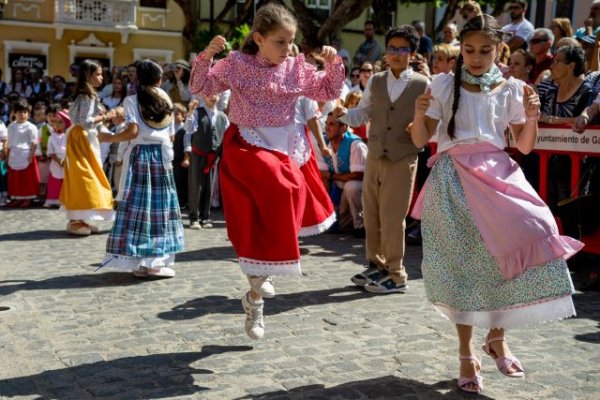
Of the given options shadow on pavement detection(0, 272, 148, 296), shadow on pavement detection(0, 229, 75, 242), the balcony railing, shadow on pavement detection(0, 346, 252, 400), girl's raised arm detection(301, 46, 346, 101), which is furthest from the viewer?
the balcony railing

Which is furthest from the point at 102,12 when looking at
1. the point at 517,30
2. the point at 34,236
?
the point at 34,236

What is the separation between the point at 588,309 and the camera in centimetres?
634

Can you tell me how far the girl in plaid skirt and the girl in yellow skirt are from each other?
7.51ft

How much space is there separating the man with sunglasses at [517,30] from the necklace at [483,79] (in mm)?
8217

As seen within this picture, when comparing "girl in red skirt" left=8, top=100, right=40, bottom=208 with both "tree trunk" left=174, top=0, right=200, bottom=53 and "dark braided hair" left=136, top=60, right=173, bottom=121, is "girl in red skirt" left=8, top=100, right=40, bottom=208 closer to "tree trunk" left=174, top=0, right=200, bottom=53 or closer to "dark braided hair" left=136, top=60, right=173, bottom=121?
"dark braided hair" left=136, top=60, right=173, bottom=121

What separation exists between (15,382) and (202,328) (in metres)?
1.45

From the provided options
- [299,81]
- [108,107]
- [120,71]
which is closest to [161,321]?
[299,81]

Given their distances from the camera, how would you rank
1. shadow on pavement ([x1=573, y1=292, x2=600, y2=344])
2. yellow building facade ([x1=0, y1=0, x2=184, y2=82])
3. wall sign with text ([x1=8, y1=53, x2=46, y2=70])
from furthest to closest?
yellow building facade ([x1=0, y1=0, x2=184, y2=82]) < wall sign with text ([x1=8, y1=53, x2=46, y2=70]) < shadow on pavement ([x1=573, y1=292, x2=600, y2=344])

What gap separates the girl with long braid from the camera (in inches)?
163

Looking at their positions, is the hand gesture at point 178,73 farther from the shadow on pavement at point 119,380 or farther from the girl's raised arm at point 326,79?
the shadow on pavement at point 119,380

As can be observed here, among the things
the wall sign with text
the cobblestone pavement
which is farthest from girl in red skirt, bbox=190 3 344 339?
the wall sign with text

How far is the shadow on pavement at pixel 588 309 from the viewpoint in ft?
17.9

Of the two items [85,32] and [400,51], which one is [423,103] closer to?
[400,51]

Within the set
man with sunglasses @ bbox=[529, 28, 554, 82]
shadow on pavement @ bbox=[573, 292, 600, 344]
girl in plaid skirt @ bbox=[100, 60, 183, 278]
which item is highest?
man with sunglasses @ bbox=[529, 28, 554, 82]
